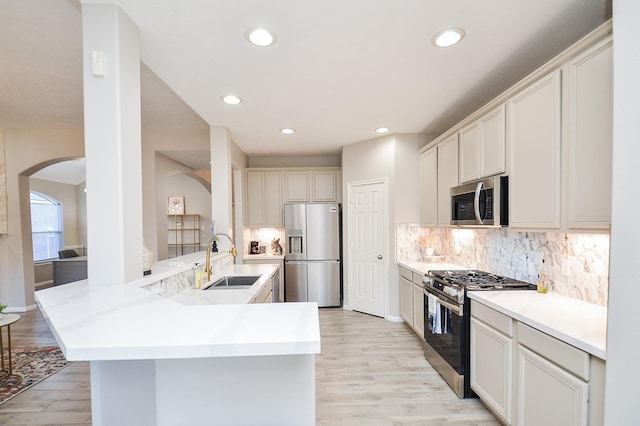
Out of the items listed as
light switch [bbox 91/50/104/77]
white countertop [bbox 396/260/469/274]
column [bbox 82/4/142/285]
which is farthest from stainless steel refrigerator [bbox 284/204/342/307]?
light switch [bbox 91/50/104/77]

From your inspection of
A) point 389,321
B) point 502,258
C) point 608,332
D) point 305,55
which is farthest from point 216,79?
point 389,321

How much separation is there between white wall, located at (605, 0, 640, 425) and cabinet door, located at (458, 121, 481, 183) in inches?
56.5

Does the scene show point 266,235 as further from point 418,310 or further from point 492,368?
point 492,368

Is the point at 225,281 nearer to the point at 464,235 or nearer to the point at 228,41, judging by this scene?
the point at 228,41

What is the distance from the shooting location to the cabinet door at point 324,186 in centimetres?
504

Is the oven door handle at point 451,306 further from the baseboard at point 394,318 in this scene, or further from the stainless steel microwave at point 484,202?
the baseboard at point 394,318

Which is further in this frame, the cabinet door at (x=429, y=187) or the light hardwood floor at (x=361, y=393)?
the cabinet door at (x=429, y=187)

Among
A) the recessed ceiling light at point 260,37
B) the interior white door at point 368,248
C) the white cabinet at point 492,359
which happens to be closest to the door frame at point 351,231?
the interior white door at point 368,248

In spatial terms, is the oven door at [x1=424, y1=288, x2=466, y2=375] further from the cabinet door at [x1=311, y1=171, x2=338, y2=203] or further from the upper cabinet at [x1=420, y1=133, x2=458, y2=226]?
the cabinet door at [x1=311, y1=171, x2=338, y2=203]

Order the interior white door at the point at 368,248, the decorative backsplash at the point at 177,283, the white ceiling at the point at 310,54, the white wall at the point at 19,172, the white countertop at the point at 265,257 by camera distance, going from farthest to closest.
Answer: the white countertop at the point at 265,257 < the white wall at the point at 19,172 < the interior white door at the point at 368,248 < the decorative backsplash at the point at 177,283 < the white ceiling at the point at 310,54

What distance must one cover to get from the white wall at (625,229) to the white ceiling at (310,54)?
2.20 ft

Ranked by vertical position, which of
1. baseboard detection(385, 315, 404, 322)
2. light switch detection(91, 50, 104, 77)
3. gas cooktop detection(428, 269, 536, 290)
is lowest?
baseboard detection(385, 315, 404, 322)

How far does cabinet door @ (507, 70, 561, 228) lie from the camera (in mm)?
1713

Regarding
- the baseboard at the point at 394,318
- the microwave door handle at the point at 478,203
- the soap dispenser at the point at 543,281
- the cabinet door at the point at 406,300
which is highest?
the microwave door handle at the point at 478,203
